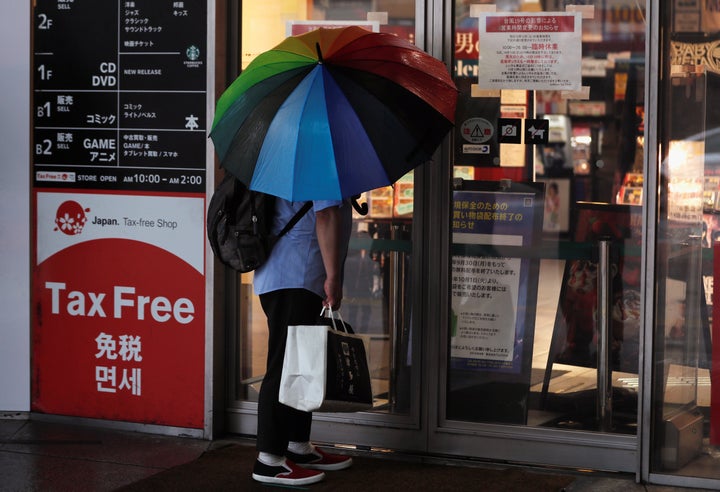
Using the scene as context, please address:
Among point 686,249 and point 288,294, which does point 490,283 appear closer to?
→ point 686,249

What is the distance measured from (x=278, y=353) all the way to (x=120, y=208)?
1.35m

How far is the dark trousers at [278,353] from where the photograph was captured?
416 cm

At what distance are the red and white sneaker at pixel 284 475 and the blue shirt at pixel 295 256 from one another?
28.3 inches

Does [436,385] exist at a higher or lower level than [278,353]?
lower

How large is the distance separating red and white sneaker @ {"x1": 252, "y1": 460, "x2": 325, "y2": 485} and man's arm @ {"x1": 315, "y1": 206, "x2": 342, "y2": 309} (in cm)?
72

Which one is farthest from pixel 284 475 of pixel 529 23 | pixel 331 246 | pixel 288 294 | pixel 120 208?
pixel 529 23

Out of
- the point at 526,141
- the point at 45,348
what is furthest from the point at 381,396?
the point at 45,348

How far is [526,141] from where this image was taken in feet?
15.1

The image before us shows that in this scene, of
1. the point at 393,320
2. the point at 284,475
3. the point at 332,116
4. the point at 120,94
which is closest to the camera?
the point at 332,116

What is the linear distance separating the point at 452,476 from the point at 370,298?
930mm

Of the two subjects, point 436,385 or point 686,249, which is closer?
point 686,249

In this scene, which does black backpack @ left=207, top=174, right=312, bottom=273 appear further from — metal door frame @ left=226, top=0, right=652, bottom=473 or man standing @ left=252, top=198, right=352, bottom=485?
metal door frame @ left=226, top=0, right=652, bottom=473

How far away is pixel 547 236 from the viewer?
15.2ft

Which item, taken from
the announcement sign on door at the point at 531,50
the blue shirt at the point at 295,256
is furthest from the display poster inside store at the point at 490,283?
the blue shirt at the point at 295,256
